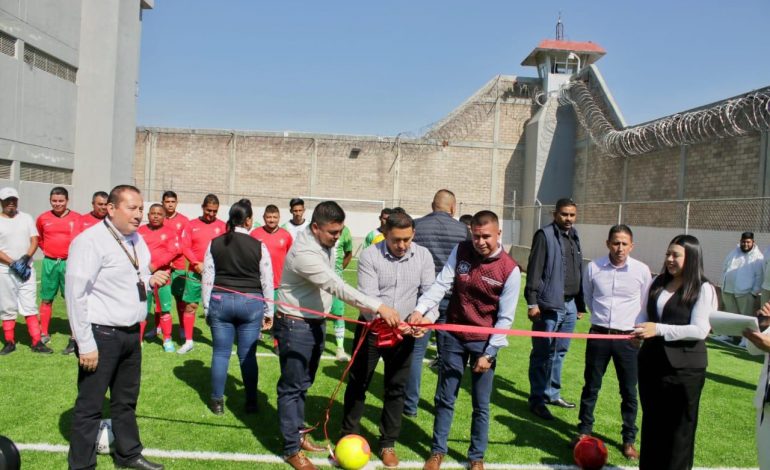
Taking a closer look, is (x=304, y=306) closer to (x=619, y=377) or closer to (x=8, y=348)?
(x=619, y=377)

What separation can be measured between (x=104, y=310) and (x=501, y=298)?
2.75 metres

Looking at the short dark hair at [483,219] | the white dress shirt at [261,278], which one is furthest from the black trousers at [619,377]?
the white dress shirt at [261,278]

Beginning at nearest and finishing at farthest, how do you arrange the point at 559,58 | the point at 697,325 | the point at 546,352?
1. the point at 697,325
2. the point at 546,352
3. the point at 559,58

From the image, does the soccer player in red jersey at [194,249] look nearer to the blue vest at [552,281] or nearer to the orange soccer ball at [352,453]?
the orange soccer ball at [352,453]

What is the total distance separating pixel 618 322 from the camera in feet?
16.5

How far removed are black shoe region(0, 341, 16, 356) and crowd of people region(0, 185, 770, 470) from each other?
11.1 ft

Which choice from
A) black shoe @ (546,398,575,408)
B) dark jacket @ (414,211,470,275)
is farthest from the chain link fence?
dark jacket @ (414,211,470,275)

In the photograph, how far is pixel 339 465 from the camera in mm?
4398

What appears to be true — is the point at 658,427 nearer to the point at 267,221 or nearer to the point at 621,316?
the point at 621,316

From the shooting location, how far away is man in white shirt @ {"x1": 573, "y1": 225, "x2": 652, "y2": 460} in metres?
4.91

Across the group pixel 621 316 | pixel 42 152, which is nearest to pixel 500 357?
pixel 621 316

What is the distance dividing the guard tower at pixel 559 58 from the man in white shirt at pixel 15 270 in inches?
904

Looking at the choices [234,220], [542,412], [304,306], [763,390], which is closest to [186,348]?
[234,220]

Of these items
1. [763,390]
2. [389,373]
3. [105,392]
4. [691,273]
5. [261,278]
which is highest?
[691,273]
